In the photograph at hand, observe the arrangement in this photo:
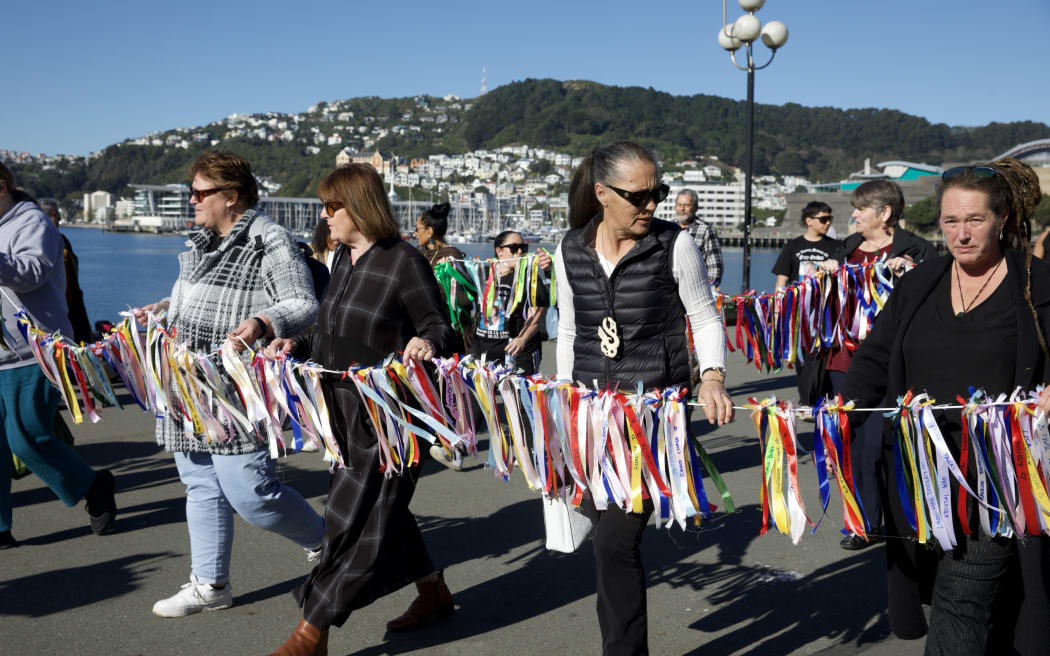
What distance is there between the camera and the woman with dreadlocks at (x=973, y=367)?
2.78 m

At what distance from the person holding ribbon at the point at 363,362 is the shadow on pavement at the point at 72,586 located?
1.28 metres

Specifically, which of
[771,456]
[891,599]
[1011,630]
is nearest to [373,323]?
[771,456]

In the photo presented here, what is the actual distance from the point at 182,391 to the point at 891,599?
2.86m

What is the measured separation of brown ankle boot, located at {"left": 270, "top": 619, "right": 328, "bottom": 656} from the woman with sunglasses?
1.08m

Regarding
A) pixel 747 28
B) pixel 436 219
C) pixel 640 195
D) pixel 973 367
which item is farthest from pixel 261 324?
pixel 747 28

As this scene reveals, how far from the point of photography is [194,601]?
14.1 ft

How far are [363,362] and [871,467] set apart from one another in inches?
74.1

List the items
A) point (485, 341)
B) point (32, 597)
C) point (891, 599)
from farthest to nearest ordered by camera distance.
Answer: point (485, 341)
point (32, 597)
point (891, 599)

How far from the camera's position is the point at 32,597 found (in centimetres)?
455

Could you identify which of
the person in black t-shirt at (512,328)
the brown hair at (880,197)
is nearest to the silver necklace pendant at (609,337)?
the brown hair at (880,197)

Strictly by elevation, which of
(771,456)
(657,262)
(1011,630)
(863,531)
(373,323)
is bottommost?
(1011,630)

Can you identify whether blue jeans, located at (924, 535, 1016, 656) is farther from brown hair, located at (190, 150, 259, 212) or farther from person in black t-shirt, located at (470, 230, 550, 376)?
person in black t-shirt, located at (470, 230, 550, 376)

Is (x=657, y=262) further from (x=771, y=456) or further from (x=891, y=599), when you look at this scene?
(x=891, y=599)

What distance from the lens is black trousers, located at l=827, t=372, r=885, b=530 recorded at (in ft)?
9.66
